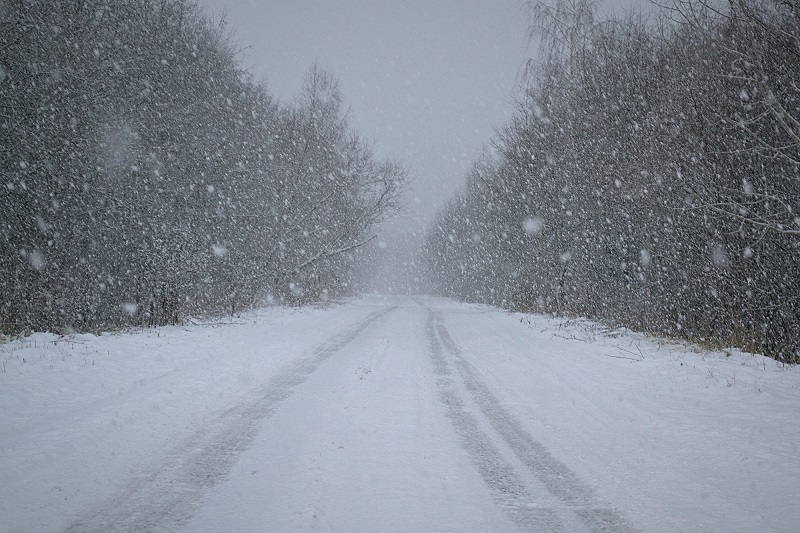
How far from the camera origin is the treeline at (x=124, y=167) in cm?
999

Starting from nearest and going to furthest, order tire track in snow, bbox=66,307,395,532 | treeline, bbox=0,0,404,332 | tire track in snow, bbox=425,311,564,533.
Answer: tire track in snow, bbox=66,307,395,532, tire track in snow, bbox=425,311,564,533, treeline, bbox=0,0,404,332

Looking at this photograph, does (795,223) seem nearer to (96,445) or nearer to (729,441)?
(729,441)

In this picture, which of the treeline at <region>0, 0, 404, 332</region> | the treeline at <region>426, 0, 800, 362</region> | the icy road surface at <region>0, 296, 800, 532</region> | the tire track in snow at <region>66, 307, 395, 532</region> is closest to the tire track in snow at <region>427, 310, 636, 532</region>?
the icy road surface at <region>0, 296, 800, 532</region>

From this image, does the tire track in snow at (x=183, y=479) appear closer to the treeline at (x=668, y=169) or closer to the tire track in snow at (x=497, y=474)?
the tire track in snow at (x=497, y=474)

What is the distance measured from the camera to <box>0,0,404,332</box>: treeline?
9.99 m

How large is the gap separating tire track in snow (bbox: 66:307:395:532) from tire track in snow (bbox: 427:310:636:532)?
2.32 m

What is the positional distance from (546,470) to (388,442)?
148 cm

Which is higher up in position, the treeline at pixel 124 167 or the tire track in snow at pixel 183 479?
the treeline at pixel 124 167

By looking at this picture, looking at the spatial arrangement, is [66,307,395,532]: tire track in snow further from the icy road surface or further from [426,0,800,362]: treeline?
[426,0,800,362]: treeline

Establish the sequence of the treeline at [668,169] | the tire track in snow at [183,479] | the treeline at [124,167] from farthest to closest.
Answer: the treeline at [124,167] < the treeline at [668,169] < the tire track in snow at [183,479]

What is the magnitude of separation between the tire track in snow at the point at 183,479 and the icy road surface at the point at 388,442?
0.06 ft

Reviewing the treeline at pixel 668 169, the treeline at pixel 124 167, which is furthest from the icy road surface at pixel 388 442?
the treeline at pixel 124 167

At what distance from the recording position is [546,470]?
396cm

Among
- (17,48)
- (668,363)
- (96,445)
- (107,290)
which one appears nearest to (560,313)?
(668,363)
